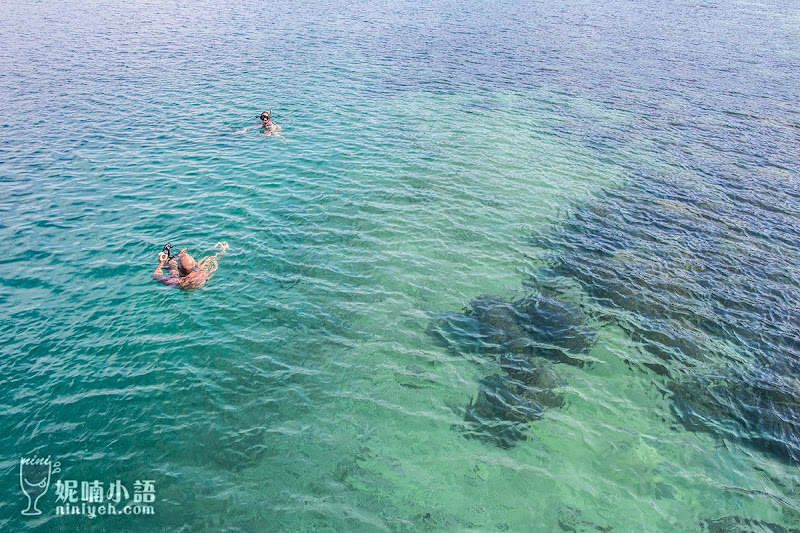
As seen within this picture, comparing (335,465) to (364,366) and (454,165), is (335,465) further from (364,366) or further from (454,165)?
(454,165)

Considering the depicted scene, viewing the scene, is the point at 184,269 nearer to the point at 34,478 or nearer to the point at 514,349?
→ the point at 34,478

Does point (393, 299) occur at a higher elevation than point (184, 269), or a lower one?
lower

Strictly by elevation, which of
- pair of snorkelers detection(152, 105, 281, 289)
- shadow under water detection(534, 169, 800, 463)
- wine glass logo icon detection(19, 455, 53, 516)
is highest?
shadow under water detection(534, 169, 800, 463)

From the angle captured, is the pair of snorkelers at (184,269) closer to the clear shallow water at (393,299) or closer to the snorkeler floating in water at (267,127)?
the clear shallow water at (393,299)

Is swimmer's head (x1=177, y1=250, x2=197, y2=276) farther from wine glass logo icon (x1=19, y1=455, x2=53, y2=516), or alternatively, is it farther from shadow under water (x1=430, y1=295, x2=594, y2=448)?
shadow under water (x1=430, y1=295, x2=594, y2=448)

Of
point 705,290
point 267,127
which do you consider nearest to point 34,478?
point 705,290

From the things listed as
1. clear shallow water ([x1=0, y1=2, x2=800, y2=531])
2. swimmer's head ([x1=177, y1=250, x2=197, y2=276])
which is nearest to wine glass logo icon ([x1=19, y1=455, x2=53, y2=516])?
clear shallow water ([x1=0, y1=2, x2=800, y2=531])

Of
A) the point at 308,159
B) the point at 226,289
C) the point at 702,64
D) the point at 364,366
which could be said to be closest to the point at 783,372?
the point at 364,366
